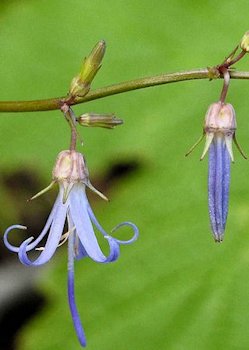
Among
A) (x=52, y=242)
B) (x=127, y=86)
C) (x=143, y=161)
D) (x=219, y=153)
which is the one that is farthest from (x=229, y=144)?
(x=143, y=161)

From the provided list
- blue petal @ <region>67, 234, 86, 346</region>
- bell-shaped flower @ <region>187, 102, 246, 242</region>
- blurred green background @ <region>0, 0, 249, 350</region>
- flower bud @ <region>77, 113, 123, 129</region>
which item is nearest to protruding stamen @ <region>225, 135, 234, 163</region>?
bell-shaped flower @ <region>187, 102, 246, 242</region>

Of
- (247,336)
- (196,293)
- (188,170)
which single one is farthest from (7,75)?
(247,336)

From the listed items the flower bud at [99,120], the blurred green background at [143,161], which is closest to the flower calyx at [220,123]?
the flower bud at [99,120]

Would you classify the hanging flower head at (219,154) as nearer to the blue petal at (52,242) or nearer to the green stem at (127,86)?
the green stem at (127,86)

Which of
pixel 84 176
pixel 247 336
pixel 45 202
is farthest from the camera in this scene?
pixel 45 202

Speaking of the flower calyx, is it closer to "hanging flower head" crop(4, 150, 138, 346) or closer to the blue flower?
the blue flower

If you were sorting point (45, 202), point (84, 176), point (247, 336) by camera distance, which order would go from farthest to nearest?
point (45, 202) < point (247, 336) < point (84, 176)

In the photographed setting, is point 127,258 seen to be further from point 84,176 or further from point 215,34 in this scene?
point 84,176
